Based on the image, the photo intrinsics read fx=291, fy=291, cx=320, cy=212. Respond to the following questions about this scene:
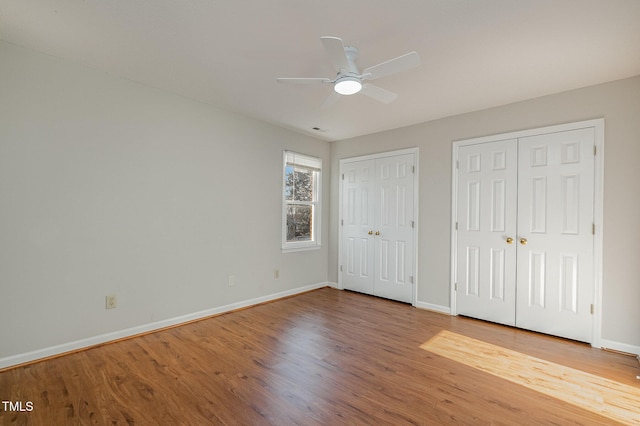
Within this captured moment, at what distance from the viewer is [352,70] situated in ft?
7.03

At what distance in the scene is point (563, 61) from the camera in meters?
2.42

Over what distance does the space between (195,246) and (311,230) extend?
6.60 feet

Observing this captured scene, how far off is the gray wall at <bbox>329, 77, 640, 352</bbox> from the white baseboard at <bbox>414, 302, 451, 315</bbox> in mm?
50

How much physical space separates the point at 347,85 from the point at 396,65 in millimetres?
400

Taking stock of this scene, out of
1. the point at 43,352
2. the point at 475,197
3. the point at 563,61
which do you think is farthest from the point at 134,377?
the point at 563,61

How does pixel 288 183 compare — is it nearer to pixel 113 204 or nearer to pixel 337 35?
pixel 113 204

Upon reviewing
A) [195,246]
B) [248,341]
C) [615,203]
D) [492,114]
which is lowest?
[248,341]

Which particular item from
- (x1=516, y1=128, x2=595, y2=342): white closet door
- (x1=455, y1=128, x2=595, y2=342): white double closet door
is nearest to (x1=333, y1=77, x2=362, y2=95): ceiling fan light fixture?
(x1=455, y1=128, x2=595, y2=342): white double closet door

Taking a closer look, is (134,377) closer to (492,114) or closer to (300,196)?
(300,196)

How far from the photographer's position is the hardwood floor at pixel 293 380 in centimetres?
179

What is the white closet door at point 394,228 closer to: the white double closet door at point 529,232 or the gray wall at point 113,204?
the white double closet door at point 529,232

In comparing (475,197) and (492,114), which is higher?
(492,114)

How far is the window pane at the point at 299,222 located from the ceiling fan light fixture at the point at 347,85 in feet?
8.10

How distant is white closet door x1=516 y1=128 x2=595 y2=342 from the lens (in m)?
2.87
